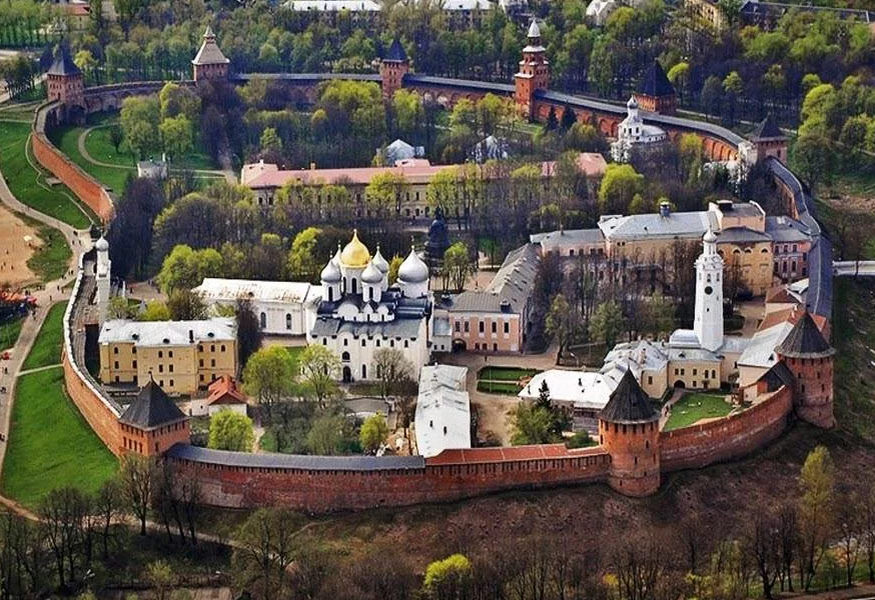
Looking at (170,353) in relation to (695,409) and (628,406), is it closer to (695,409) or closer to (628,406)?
(628,406)

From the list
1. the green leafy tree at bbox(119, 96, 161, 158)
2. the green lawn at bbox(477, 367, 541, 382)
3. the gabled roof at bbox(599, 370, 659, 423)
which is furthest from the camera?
the green leafy tree at bbox(119, 96, 161, 158)

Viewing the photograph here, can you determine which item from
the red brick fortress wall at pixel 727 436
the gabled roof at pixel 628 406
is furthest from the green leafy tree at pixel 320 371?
Result: the red brick fortress wall at pixel 727 436

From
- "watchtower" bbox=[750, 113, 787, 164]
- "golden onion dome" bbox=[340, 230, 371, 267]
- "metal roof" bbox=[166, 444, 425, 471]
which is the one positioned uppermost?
"golden onion dome" bbox=[340, 230, 371, 267]

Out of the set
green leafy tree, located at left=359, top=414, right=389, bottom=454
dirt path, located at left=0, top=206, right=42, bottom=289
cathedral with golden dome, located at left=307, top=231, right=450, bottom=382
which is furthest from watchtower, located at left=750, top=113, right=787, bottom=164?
green leafy tree, located at left=359, top=414, right=389, bottom=454

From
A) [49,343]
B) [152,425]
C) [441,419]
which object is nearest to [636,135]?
[49,343]

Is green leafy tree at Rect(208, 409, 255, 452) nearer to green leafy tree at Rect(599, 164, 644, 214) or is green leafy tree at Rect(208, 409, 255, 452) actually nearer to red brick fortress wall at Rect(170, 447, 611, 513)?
red brick fortress wall at Rect(170, 447, 611, 513)

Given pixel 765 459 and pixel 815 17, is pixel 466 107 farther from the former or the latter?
pixel 765 459

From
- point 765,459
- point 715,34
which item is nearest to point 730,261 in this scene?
point 765,459
